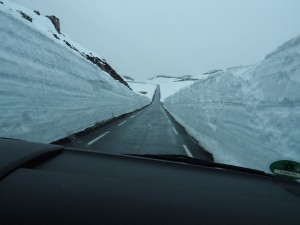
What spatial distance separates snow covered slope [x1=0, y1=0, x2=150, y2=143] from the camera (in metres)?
6.04

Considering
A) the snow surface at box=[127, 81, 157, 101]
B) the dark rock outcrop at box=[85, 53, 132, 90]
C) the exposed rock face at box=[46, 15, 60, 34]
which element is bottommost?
the snow surface at box=[127, 81, 157, 101]

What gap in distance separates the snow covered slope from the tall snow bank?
4.81 meters

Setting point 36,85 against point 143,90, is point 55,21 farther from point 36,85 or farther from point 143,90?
point 143,90

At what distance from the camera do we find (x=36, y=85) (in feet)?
23.9

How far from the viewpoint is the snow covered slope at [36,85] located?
6039 mm

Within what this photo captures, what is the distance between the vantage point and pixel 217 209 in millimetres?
1645

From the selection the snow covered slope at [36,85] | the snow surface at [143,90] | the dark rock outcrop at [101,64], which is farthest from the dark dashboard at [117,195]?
the snow surface at [143,90]

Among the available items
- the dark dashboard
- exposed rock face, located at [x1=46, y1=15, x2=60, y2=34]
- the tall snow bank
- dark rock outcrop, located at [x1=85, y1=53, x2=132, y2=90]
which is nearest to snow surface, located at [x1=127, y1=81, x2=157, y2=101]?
dark rock outcrop, located at [x1=85, y1=53, x2=132, y2=90]

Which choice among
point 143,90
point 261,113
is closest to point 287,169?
point 261,113

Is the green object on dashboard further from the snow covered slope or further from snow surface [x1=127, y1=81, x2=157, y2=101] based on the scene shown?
snow surface [x1=127, y1=81, x2=157, y2=101]

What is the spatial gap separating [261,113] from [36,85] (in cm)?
550

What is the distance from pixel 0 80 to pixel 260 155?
5345mm

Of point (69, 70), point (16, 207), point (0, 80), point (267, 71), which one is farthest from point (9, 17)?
point (16, 207)

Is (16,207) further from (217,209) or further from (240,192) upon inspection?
A: (240,192)
